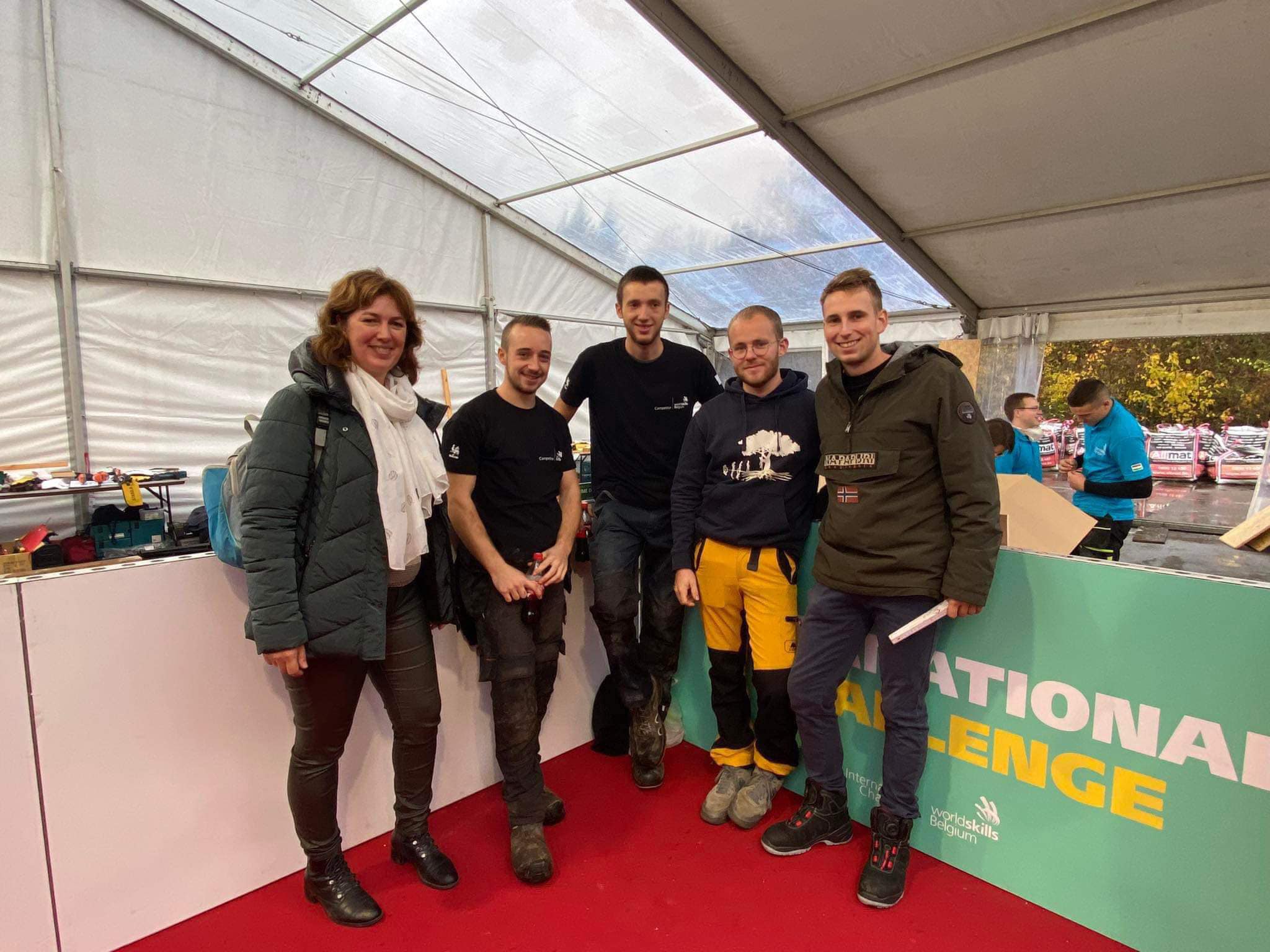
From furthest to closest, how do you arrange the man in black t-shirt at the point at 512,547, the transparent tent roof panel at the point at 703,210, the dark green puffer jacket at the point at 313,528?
the transparent tent roof panel at the point at 703,210, the man in black t-shirt at the point at 512,547, the dark green puffer jacket at the point at 313,528

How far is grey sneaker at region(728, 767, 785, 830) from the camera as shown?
6.52 feet

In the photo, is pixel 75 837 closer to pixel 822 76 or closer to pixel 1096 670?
pixel 1096 670

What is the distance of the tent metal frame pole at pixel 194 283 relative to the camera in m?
5.08

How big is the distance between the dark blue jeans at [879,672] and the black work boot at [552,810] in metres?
0.78

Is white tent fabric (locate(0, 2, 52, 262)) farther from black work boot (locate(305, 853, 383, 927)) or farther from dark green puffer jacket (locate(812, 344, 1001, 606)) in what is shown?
dark green puffer jacket (locate(812, 344, 1001, 606))

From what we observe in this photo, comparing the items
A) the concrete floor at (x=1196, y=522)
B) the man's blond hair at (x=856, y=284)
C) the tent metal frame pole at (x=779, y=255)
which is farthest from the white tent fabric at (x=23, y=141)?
the concrete floor at (x=1196, y=522)

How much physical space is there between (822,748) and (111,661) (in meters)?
1.81

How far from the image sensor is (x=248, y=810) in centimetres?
173

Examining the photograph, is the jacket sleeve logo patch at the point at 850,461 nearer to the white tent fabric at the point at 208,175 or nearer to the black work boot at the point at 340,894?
the black work boot at the point at 340,894

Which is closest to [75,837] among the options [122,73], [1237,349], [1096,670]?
[1096,670]

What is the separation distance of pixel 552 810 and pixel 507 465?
Result: 1.09 m

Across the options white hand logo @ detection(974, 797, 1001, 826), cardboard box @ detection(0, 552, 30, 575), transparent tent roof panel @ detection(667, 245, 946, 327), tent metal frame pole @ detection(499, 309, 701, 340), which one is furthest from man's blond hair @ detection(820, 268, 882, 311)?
tent metal frame pole @ detection(499, 309, 701, 340)

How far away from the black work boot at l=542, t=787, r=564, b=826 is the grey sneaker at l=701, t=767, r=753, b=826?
44cm

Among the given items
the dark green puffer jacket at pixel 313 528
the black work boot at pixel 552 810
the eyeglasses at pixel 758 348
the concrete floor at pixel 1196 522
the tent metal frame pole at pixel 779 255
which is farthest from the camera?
the tent metal frame pole at pixel 779 255
